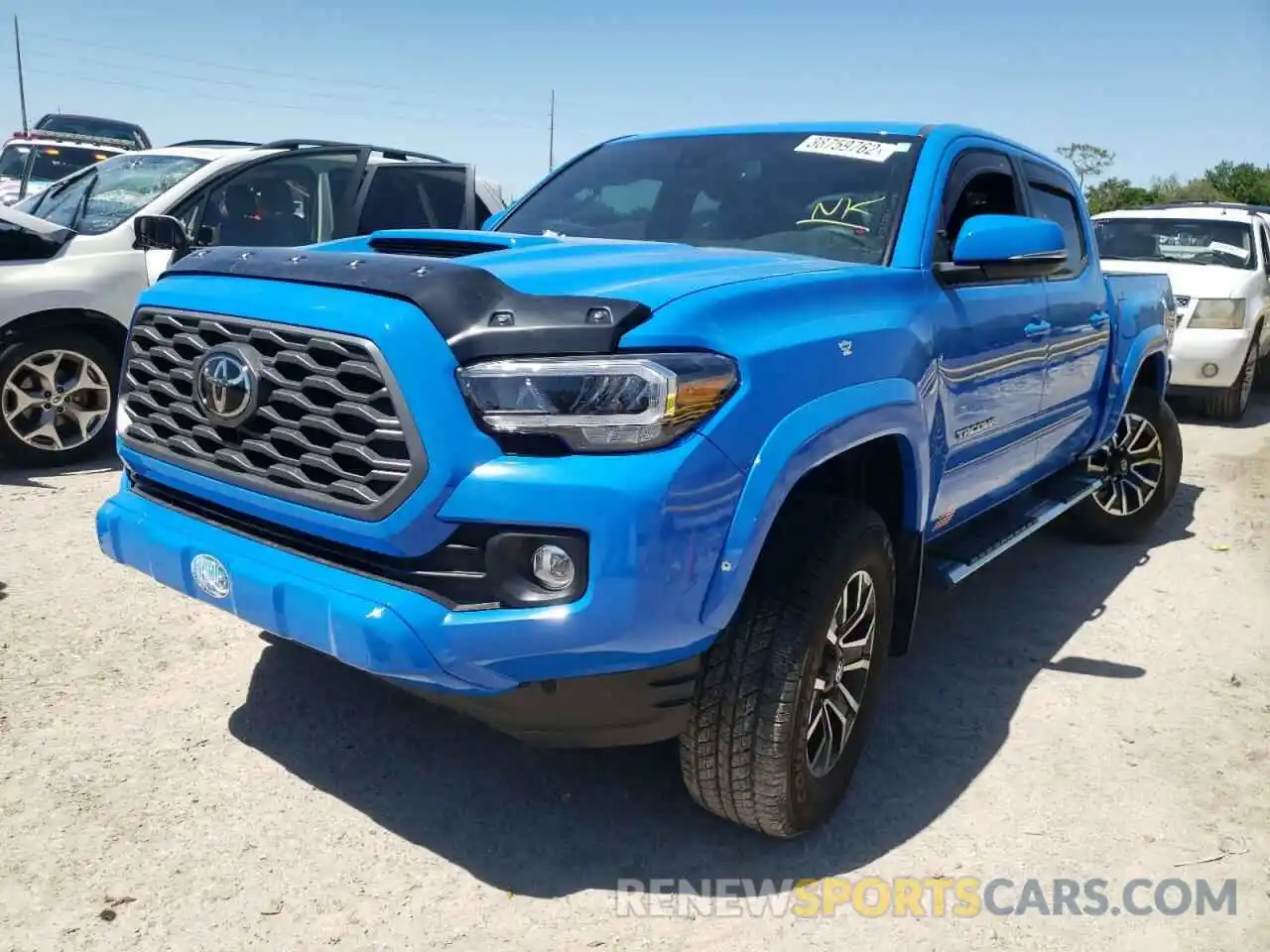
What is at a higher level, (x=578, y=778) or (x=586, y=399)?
(x=586, y=399)

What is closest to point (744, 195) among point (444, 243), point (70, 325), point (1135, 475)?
point (444, 243)

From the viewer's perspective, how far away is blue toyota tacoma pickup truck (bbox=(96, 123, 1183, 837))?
2092 millimetres

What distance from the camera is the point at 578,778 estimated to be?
9.85ft

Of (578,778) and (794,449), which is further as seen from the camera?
(578,778)

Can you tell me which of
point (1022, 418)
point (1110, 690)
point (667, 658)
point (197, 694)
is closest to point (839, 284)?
point (667, 658)

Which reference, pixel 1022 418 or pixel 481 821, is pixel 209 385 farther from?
pixel 1022 418

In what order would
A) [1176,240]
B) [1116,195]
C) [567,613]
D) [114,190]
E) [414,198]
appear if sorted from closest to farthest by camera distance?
1. [567,613]
2. [114,190]
3. [414,198]
4. [1176,240]
5. [1116,195]

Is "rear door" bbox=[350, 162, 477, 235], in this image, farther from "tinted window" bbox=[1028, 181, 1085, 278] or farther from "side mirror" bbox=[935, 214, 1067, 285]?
"side mirror" bbox=[935, 214, 1067, 285]

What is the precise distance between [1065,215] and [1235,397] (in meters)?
5.64

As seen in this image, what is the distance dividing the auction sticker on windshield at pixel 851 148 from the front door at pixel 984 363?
0.22m

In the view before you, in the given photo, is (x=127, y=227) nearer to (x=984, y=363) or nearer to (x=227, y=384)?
(x=227, y=384)

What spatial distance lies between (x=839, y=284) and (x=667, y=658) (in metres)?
1.12

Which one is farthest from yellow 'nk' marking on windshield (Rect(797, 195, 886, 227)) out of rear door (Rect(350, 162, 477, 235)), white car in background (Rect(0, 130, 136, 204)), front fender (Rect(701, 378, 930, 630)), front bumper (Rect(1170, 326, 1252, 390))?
white car in background (Rect(0, 130, 136, 204))

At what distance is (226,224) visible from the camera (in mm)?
6219
